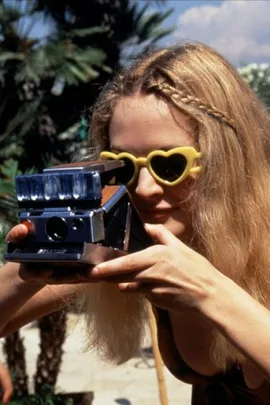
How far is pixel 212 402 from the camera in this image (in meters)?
1.51

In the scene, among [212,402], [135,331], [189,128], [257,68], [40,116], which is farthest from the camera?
[40,116]

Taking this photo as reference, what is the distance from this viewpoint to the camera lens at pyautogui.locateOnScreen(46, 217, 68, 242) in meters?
0.97

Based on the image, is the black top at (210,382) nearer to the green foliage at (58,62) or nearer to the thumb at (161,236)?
the thumb at (161,236)

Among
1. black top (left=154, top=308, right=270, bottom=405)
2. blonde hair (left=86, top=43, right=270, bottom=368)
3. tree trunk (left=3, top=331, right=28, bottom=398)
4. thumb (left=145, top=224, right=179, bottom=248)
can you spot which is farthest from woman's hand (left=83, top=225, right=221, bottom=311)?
tree trunk (left=3, top=331, right=28, bottom=398)

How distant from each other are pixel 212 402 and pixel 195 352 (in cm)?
11

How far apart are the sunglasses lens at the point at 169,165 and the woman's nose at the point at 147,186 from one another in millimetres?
16

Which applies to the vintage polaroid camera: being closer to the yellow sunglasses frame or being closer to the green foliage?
the yellow sunglasses frame

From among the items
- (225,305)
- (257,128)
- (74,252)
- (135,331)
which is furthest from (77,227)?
(135,331)

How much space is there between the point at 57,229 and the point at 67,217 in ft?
0.08

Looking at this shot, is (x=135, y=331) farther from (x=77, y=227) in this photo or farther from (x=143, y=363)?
(x=143, y=363)

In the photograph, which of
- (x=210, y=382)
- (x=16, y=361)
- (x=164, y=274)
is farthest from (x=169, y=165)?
(x=16, y=361)

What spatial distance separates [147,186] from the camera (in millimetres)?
1268

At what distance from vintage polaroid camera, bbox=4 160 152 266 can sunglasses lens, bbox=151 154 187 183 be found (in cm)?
22

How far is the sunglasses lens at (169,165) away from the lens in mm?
Answer: 1256
